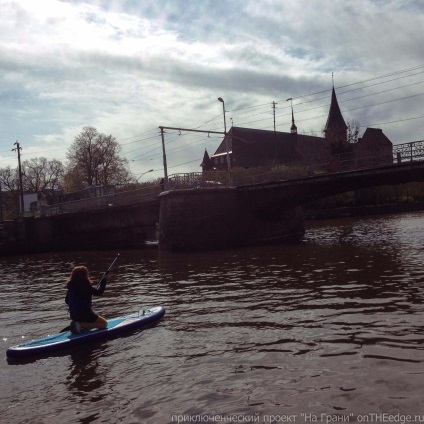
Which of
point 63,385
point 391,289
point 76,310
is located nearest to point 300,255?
point 391,289

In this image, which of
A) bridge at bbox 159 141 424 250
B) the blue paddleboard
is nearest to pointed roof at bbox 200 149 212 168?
bridge at bbox 159 141 424 250

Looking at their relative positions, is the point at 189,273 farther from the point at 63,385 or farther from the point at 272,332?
the point at 63,385

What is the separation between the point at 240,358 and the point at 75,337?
10.8 feet

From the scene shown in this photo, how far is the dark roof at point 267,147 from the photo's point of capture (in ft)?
289

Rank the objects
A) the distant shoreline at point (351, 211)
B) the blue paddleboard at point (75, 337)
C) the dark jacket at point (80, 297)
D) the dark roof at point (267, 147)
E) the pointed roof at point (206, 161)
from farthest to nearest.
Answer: the pointed roof at point (206, 161)
the dark roof at point (267, 147)
the distant shoreline at point (351, 211)
the dark jacket at point (80, 297)
the blue paddleboard at point (75, 337)

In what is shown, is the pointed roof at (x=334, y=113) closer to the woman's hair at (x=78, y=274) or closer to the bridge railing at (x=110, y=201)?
the bridge railing at (x=110, y=201)

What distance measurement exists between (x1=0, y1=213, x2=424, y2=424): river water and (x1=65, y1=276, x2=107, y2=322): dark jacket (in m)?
0.72

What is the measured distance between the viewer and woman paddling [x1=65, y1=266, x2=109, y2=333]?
29.3 ft

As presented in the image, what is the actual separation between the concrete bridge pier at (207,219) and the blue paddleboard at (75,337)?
66.9 feet

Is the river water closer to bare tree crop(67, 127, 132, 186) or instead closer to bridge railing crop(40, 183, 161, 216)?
bridge railing crop(40, 183, 161, 216)

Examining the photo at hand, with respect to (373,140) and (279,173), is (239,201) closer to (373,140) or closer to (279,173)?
(279,173)

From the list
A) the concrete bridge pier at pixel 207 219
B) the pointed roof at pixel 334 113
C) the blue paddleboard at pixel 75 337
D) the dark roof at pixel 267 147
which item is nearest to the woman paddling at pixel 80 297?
the blue paddleboard at pixel 75 337

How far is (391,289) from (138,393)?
8373 millimetres

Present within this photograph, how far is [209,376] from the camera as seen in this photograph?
665cm
